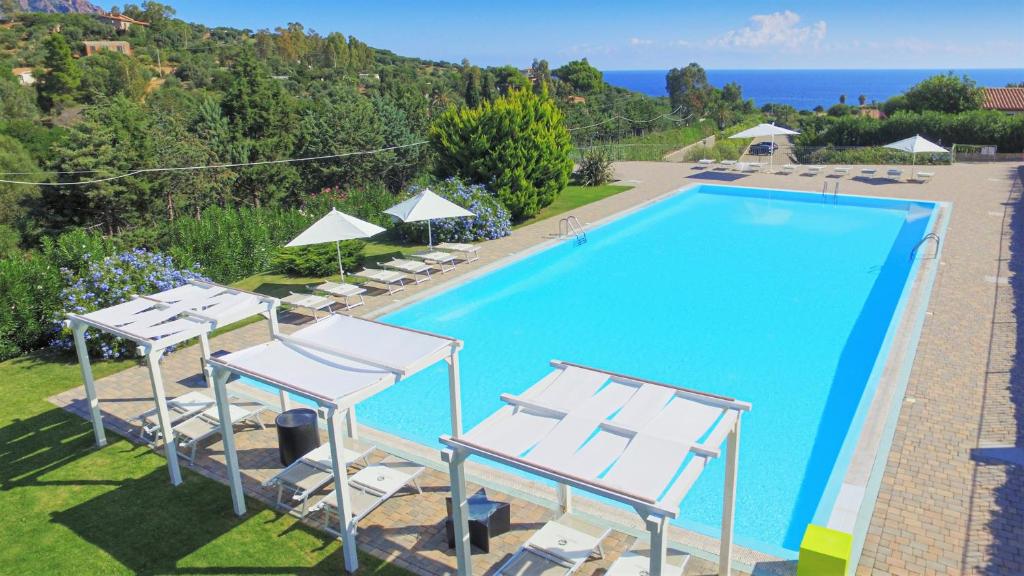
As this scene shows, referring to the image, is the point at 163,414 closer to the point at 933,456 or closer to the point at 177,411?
the point at 177,411

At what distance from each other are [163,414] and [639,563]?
5362 mm

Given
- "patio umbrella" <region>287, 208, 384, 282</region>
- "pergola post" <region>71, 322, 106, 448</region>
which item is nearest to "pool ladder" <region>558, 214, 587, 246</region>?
"patio umbrella" <region>287, 208, 384, 282</region>

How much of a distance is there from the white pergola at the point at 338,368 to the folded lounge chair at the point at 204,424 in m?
1.00

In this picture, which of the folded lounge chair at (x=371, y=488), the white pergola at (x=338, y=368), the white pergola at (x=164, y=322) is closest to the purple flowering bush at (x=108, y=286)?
the white pergola at (x=164, y=322)

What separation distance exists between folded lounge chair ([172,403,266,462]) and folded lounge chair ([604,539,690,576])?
4850 mm

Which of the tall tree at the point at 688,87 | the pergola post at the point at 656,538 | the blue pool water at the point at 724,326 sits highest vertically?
the tall tree at the point at 688,87

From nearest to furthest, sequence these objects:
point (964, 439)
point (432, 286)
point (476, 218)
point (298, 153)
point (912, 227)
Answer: point (964, 439), point (432, 286), point (476, 218), point (912, 227), point (298, 153)

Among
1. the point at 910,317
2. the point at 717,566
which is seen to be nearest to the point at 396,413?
the point at 717,566

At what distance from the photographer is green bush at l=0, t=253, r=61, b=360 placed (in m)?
11.8

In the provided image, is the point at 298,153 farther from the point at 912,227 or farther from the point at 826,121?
the point at 826,121

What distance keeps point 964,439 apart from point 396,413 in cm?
741

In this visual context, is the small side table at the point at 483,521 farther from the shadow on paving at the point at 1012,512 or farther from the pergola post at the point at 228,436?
the shadow on paving at the point at 1012,512

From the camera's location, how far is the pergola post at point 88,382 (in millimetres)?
8297

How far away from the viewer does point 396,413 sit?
403 inches
